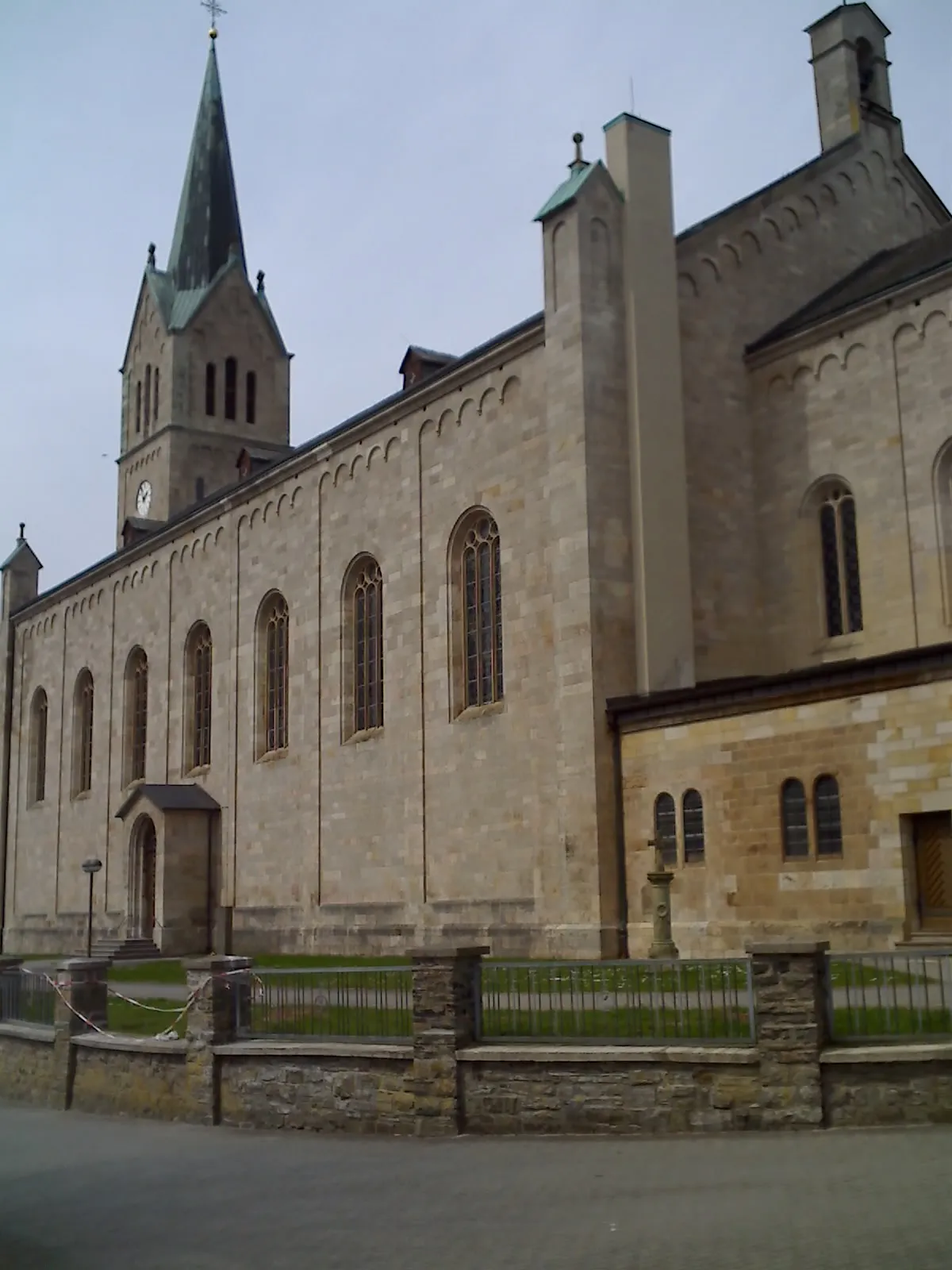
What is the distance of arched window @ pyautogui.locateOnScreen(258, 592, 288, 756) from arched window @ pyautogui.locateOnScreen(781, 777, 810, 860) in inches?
705

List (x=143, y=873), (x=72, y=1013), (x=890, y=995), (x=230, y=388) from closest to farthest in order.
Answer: (x=890, y=995)
(x=72, y=1013)
(x=143, y=873)
(x=230, y=388)

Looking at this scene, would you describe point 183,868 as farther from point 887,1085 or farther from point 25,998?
point 887,1085

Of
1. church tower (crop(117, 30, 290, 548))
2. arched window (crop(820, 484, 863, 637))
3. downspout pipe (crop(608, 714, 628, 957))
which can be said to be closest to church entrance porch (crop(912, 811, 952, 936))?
downspout pipe (crop(608, 714, 628, 957))

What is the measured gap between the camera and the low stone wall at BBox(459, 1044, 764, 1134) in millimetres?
12352

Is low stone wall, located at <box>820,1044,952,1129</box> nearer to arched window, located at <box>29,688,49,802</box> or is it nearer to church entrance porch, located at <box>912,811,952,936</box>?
church entrance porch, located at <box>912,811,952,936</box>

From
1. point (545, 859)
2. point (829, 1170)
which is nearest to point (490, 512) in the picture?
point (545, 859)

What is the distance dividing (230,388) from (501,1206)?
5050 cm

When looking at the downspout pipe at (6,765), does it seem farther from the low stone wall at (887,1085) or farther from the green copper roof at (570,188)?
the low stone wall at (887,1085)

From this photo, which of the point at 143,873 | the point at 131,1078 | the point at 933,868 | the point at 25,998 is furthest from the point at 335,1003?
the point at 143,873

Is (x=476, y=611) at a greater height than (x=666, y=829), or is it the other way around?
(x=476, y=611)

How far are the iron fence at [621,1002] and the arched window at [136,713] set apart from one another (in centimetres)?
3173

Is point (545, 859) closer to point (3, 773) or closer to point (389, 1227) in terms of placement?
point (389, 1227)

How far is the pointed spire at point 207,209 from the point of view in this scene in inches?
2277

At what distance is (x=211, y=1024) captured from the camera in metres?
16.1
